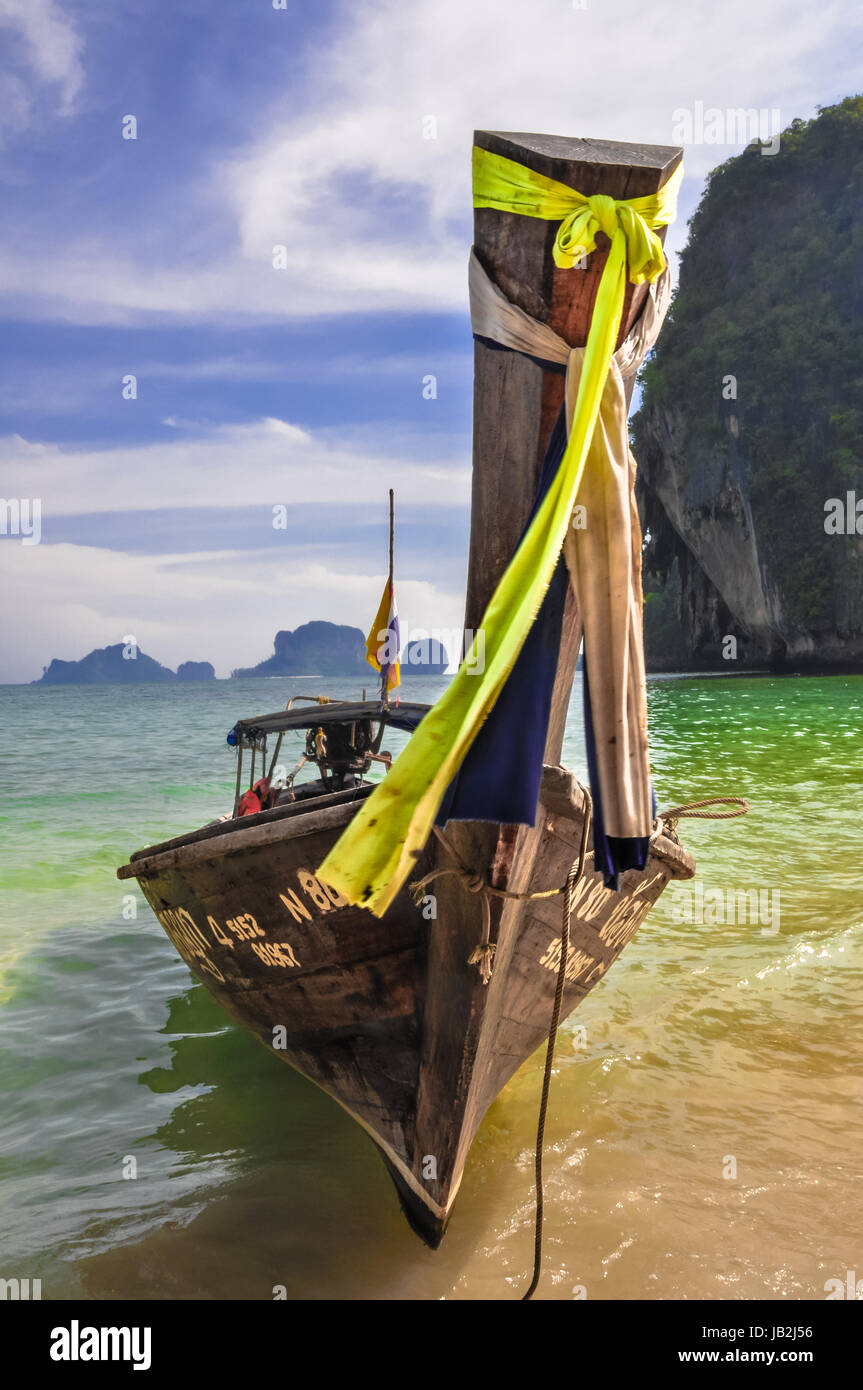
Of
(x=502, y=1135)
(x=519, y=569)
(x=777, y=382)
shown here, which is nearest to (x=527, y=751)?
(x=519, y=569)

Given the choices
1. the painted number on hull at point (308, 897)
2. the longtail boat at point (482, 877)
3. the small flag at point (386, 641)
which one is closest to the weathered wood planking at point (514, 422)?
the longtail boat at point (482, 877)

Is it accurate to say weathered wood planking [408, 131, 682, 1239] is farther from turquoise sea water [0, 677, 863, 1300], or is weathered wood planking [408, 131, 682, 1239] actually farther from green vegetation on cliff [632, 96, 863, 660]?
green vegetation on cliff [632, 96, 863, 660]

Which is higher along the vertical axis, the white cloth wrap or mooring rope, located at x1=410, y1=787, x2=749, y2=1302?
the white cloth wrap

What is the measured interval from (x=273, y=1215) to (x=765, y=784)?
11171 millimetres

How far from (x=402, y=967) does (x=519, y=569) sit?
173 cm

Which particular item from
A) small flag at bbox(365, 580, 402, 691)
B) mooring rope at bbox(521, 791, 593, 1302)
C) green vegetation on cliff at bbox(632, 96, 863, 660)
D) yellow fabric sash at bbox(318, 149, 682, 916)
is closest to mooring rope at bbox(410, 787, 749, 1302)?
mooring rope at bbox(521, 791, 593, 1302)

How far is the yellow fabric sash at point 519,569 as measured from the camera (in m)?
2.13

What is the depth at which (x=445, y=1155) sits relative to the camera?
123 inches

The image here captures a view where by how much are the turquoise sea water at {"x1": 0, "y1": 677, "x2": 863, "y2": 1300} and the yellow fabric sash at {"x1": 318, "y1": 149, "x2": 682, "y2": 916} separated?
190 cm

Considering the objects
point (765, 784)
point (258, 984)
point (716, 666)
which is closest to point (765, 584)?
point (716, 666)

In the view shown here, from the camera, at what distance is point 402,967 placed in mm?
→ 3270

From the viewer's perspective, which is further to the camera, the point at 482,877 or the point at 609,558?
the point at 482,877

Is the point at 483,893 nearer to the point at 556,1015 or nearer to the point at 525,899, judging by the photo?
the point at 525,899

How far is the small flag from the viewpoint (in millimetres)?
7387
